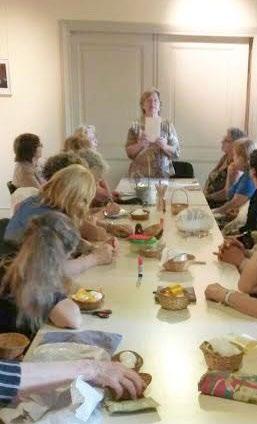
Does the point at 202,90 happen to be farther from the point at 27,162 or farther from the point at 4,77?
the point at 27,162

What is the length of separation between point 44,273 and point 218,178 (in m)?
3.19

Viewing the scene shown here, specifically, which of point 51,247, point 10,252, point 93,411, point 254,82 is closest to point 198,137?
point 254,82

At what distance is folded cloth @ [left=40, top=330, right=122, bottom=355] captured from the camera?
4.59 ft

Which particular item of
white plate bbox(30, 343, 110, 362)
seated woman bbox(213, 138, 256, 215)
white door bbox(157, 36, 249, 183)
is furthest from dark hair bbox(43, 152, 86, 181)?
white door bbox(157, 36, 249, 183)

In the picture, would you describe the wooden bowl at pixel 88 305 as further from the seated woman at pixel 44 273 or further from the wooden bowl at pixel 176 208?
the wooden bowl at pixel 176 208

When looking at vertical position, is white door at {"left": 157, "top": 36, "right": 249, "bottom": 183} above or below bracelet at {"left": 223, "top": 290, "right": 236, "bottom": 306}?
above

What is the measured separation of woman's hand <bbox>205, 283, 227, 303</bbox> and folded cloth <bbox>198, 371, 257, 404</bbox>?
20.3 inches

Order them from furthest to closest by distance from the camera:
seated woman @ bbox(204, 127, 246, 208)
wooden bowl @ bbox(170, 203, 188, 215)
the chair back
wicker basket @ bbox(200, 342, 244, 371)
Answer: the chair back < seated woman @ bbox(204, 127, 246, 208) < wooden bowl @ bbox(170, 203, 188, 215) < wicker basket @ bbox(200, 342, 244, 371)

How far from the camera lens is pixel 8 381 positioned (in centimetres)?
109

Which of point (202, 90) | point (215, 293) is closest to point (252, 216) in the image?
point (215, 293)

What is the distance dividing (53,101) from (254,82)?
2.18 meters

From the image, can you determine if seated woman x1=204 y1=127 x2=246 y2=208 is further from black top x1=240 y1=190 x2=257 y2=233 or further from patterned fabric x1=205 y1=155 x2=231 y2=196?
Answer: black top x1=240 y1=190 x2=257 y2=233

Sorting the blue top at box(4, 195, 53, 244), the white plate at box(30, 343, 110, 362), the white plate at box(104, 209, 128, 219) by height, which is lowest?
the white plate at box(30, 343, 110, 362)

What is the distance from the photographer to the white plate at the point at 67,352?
1281 millimetres
